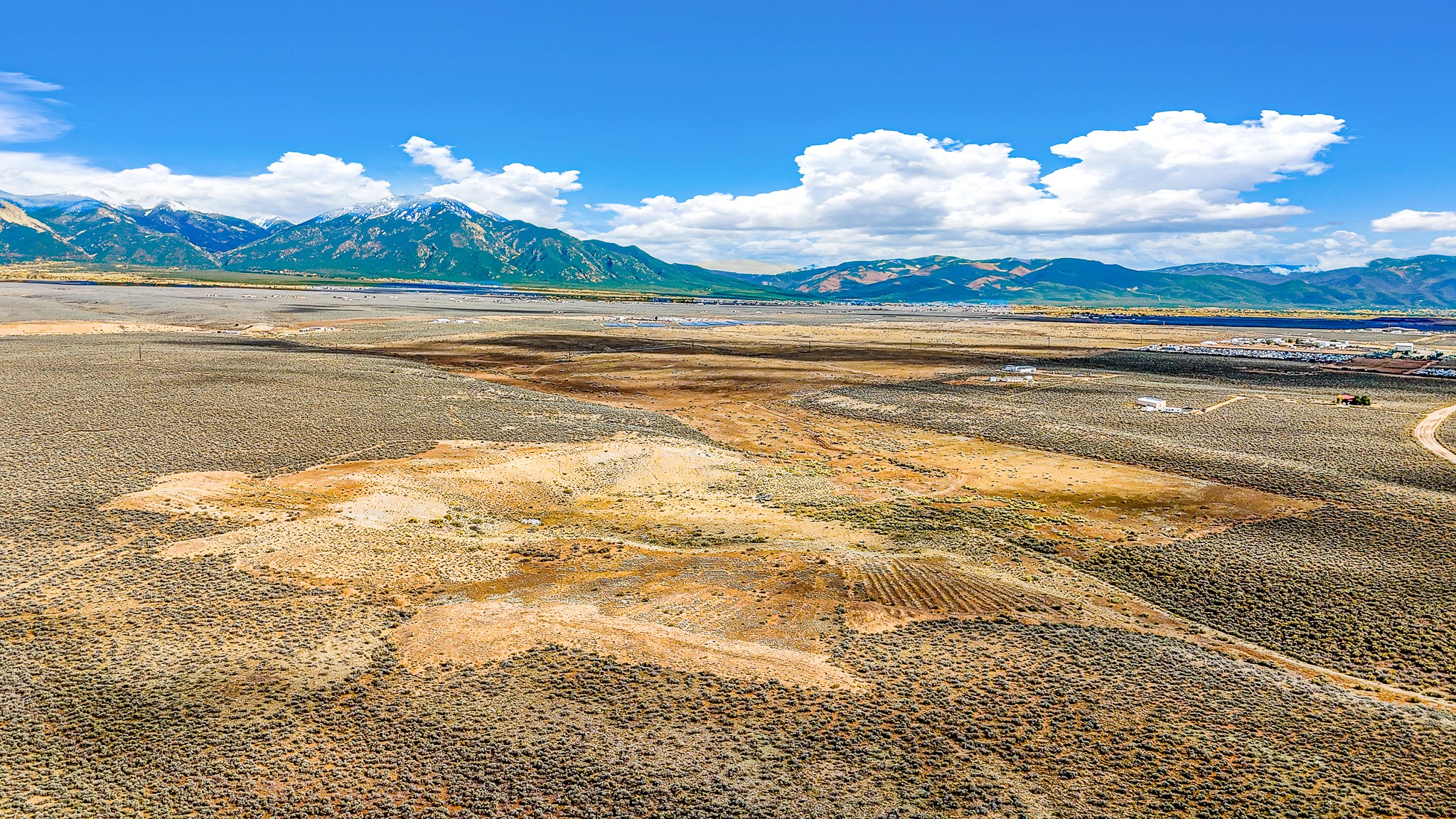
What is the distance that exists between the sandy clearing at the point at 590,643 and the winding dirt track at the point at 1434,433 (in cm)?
4670

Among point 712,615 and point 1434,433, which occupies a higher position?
point 1434,433

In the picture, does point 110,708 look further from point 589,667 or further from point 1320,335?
point 1320,335

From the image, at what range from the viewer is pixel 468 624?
21438 mm

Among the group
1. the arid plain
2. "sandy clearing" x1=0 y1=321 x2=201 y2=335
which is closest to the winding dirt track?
the arid plain

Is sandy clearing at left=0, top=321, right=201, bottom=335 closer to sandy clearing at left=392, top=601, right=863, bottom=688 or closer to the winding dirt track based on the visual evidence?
sandy clearing at left=392, top=601, right=863, bottom=688

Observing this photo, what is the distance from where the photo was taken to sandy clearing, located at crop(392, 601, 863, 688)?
63.0ft

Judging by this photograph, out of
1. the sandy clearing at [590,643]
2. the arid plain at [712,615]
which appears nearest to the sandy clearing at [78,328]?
the arid plain at [712,615]

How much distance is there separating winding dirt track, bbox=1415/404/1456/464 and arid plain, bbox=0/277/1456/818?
1.46 meters

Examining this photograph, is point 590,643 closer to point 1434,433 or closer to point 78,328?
point 1434,433

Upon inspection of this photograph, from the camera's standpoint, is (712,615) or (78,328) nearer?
(712,615)

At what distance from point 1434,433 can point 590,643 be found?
62.2m

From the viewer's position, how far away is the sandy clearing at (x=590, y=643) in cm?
1919

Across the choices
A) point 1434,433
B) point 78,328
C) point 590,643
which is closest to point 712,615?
point 590,643

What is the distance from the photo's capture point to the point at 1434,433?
49844 mm
